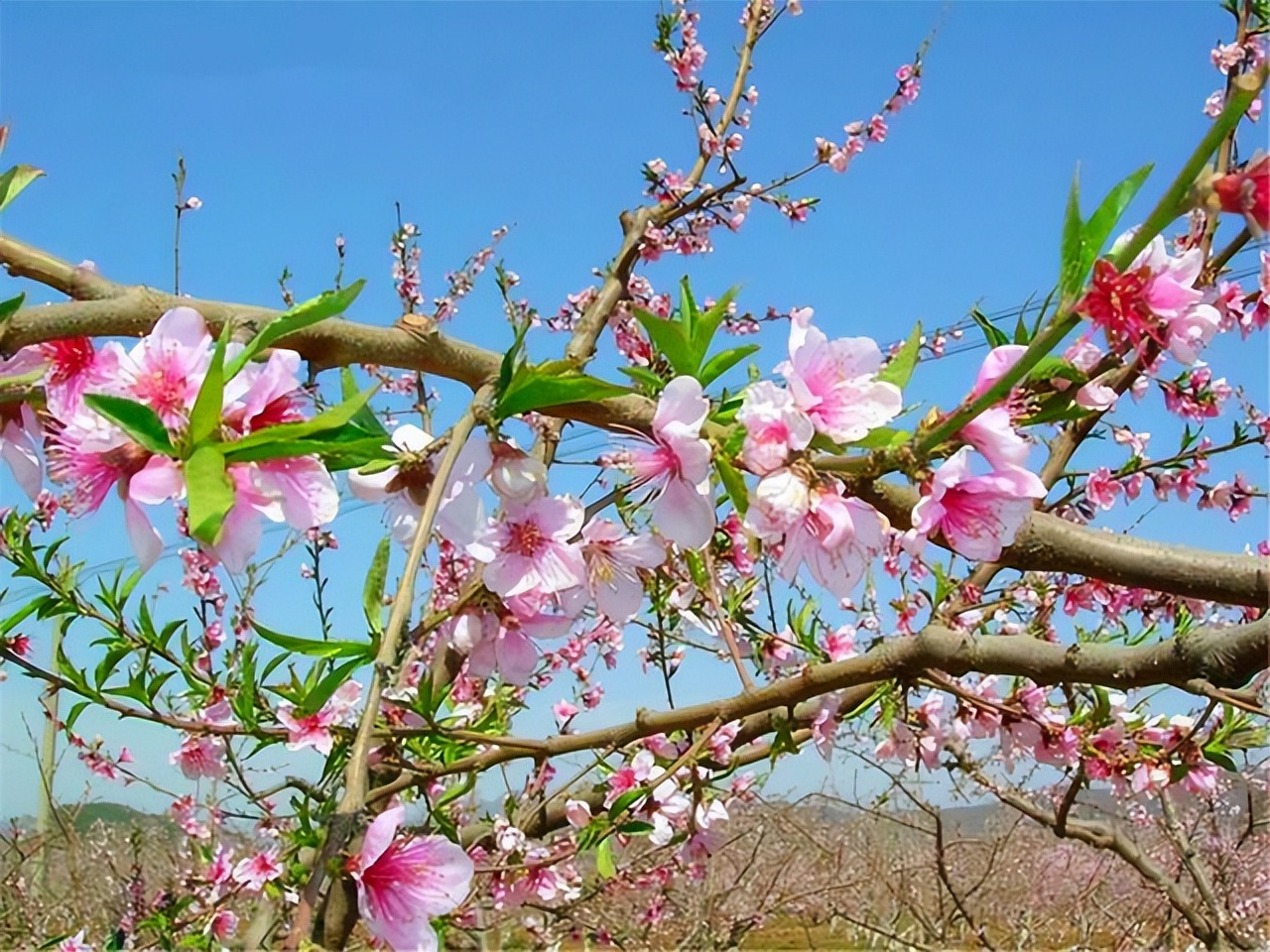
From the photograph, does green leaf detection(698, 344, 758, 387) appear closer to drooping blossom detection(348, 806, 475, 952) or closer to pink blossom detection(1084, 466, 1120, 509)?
drooping blossom detection(348, 806, 475, 952)

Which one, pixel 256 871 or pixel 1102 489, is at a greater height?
pixel 1102 489

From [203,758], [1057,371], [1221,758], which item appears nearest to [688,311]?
[1057,371]

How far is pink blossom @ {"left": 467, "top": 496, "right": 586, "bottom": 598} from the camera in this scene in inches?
34.2

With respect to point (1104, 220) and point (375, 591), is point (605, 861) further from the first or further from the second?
point (1104, 220)

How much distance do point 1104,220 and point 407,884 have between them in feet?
2.08

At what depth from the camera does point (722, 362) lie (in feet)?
2.83

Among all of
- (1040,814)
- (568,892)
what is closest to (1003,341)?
(1040,814)

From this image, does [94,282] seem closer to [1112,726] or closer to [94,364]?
[94,364]

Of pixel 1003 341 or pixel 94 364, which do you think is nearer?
pixel 94 364

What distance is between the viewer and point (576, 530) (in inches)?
34.9

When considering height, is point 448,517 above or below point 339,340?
below

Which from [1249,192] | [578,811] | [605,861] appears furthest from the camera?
[578,811]

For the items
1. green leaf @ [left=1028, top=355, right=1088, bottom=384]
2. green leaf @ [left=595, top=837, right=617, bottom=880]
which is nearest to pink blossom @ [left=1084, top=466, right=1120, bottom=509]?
green leaf @ [left=595, top=837, right=617, bottom=880]

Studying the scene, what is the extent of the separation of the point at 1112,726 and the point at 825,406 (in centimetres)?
124
